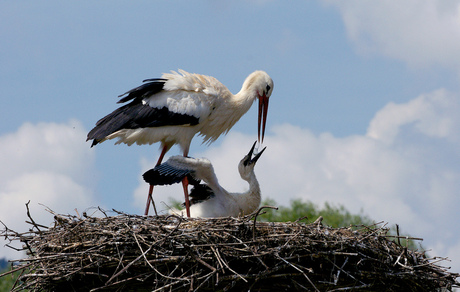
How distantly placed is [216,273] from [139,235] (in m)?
0.66

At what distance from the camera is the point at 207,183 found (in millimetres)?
6449

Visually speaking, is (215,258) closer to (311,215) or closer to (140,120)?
(140,120)

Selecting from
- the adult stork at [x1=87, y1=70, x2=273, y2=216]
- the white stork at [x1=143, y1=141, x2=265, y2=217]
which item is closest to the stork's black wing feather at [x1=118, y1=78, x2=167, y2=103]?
the adult stork at [x1=87, y1=70, x2=273, y2=216]

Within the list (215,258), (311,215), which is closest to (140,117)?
(215,258)

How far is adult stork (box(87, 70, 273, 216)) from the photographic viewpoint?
7105 mm

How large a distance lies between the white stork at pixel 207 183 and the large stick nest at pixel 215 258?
86cm

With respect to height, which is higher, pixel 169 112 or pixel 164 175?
pixel 169 112

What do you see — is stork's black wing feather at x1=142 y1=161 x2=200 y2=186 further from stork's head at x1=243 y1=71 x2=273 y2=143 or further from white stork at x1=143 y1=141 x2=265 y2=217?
stork's head at x1=243 y1=71 x2=273 y2=143

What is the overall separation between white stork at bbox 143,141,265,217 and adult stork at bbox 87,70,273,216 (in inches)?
26.1

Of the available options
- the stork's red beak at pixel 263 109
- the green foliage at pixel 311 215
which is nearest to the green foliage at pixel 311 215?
the green foliage at pixel 311 215

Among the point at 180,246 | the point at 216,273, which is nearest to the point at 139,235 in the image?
the point at 180,246

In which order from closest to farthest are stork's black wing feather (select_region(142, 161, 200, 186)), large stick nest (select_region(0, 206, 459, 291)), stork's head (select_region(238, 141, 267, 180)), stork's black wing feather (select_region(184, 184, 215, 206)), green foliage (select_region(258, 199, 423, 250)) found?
large stick nest (select_region(0, 206, 459, 291)) → stork's black wing feather (select_region(142, 161, 200, 186)) → stork's black wing feather (select_region(184, 184, 215, 206)) → stork's head (select_region(238, 141, 267, 180)) → green foliage (select_region(258, 199, 423, 250))

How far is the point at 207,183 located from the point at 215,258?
1.80 meters

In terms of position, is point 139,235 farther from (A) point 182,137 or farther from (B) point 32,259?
(A) point 182,137
